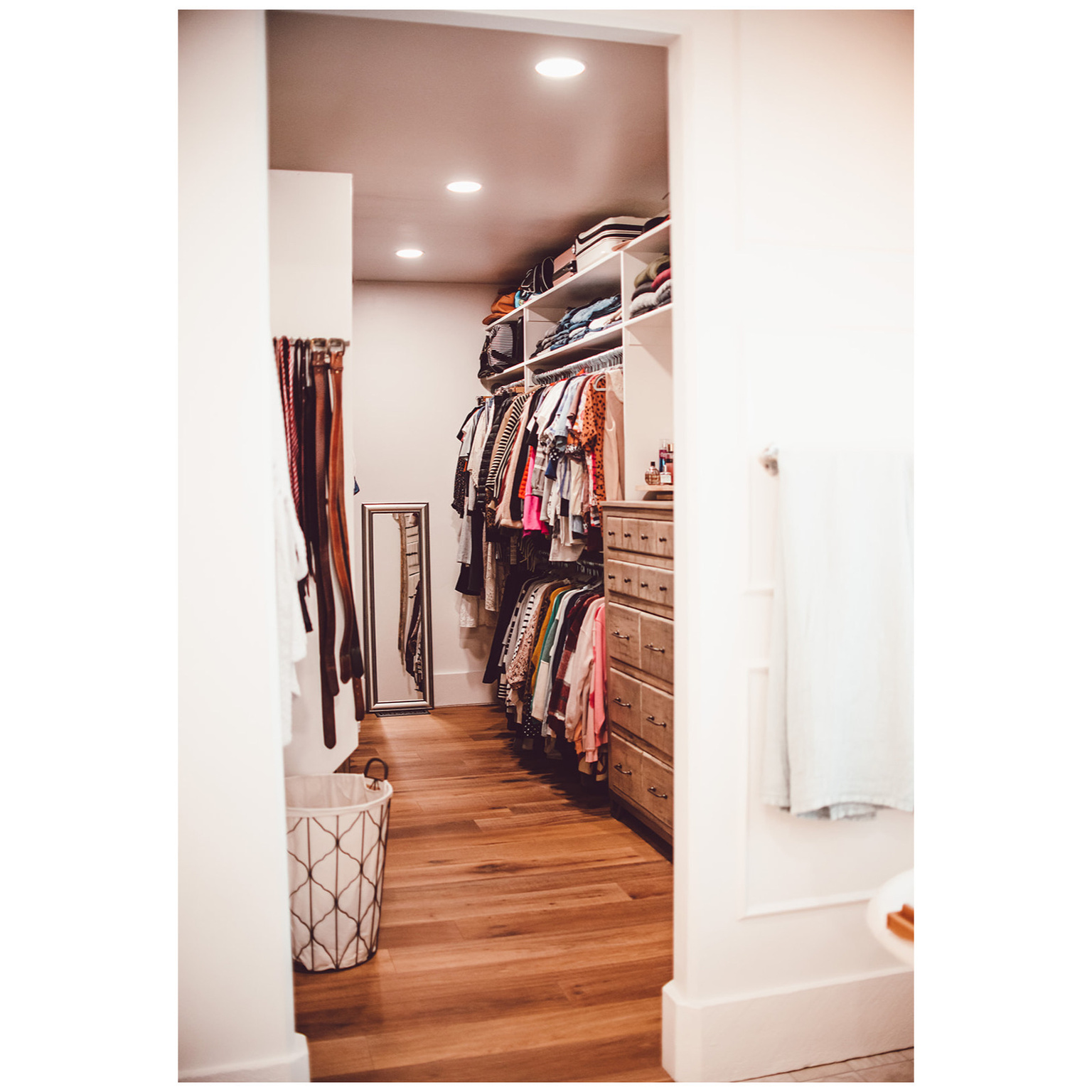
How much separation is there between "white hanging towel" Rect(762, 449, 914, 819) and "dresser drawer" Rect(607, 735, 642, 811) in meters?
1.34

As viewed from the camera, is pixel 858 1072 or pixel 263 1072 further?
pixel 858 1072

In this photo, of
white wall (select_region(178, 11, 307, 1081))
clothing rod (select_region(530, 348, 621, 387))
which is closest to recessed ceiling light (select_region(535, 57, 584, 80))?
white wall (select_region(178, 11, 307, 1081))

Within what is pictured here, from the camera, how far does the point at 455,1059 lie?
6.32ft

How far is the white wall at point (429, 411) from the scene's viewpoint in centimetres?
523

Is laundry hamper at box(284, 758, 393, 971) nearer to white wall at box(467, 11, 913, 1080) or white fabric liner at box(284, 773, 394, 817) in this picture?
white fabric liner at box(284, 773, 394, 817)

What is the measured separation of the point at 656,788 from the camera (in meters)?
3.05

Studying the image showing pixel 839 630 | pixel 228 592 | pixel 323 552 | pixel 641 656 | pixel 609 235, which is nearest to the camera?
pixel 228 592

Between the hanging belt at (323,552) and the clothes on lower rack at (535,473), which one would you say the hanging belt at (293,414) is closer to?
the hanging belt at (323,552)

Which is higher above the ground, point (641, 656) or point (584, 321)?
point (584, 321)

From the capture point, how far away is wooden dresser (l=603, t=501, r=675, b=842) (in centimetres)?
294

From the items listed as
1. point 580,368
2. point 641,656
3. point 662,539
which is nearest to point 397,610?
point 580,368

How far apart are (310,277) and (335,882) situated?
5.08ft

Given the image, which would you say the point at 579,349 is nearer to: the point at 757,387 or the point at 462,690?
the point at 462,690

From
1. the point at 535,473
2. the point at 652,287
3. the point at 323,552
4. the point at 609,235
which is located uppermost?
the point at 609,235
